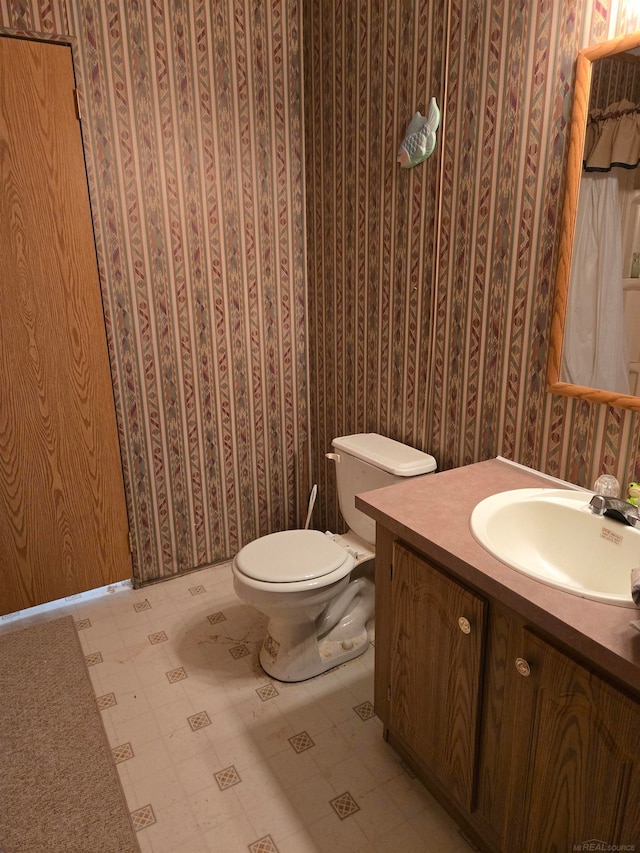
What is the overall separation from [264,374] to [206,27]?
4.40 feet

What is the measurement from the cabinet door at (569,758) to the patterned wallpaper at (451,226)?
1.99 feet

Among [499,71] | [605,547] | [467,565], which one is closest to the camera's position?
[467,565]

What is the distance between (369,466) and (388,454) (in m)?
0.08

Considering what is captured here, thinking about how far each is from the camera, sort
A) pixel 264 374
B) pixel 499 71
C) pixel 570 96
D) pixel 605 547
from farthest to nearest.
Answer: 1. pixel 264 374
2. pixel 499 71
3. pixel 570 96
4. pixel 605 547

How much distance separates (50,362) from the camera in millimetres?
2143

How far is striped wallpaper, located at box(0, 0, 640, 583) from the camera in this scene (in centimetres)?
157

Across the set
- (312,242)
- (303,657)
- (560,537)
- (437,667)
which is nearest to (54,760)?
(303,657)

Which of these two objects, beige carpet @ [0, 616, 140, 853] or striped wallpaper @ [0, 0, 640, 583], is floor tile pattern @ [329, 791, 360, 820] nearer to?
beige carpet @ [0, 616, 140, 853]

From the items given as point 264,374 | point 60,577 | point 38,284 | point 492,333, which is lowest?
point 60,577

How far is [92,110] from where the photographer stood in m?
2.02

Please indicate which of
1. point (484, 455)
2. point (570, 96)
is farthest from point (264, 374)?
point (570, 96)

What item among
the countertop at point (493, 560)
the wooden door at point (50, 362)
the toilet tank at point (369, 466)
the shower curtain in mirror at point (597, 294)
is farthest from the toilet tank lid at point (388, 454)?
the wooden door at point (50, 362)

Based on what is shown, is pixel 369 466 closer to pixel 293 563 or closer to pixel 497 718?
pixel 293 563

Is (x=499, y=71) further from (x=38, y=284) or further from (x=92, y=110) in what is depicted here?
(x=38, y=284)
